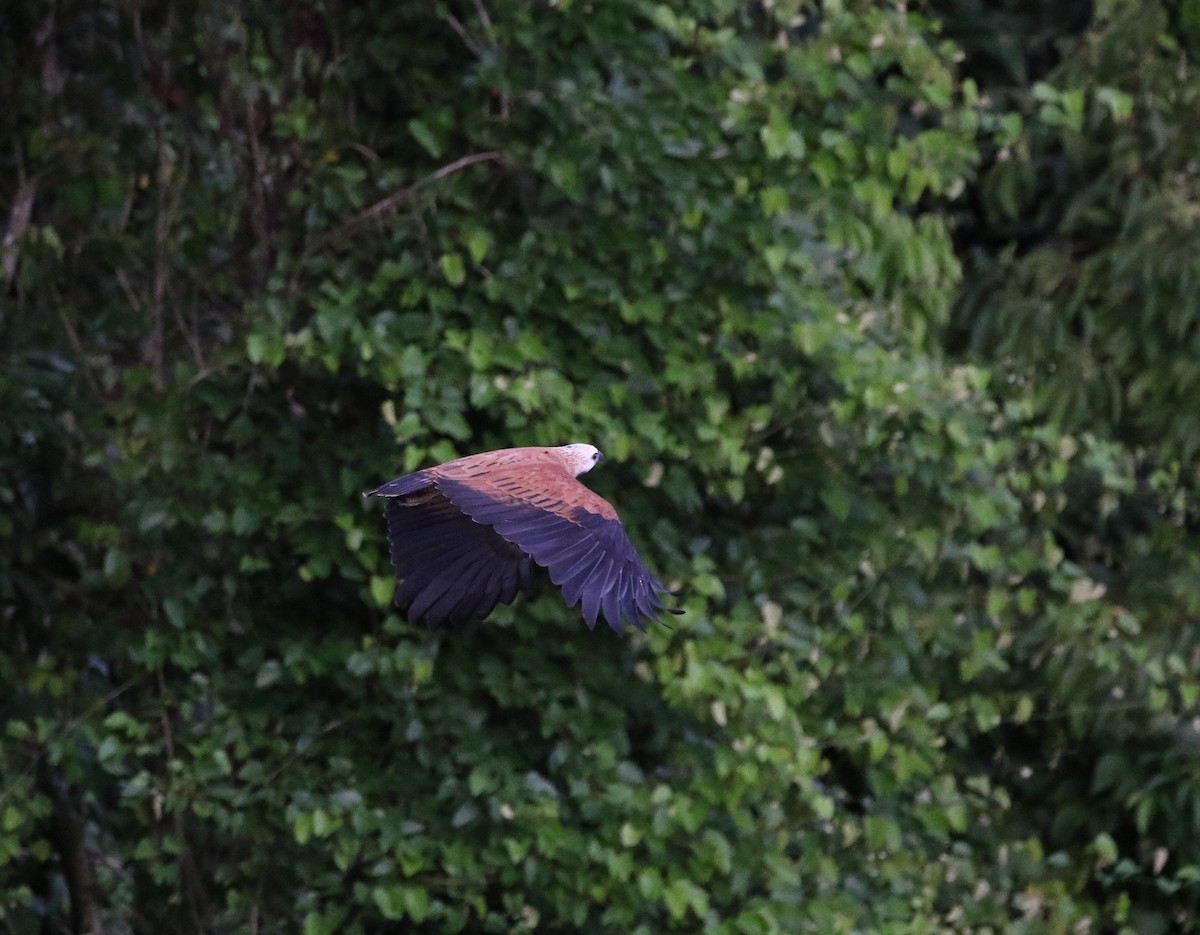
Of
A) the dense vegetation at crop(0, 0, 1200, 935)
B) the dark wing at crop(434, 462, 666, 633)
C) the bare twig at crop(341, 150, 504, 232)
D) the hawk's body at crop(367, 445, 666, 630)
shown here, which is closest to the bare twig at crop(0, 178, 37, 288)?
the dense vegetation at crop(0, 0, 1200, 935)

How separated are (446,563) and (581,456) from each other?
0.55m

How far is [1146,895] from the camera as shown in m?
6.12

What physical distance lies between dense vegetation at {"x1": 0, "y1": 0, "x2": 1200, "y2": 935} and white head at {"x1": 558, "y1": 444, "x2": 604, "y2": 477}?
1.24 ft

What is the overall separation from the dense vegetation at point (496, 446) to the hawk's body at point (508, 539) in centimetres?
69

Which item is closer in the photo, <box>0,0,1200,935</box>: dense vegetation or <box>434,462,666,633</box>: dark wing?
<box>434,462,666,633</box>: dark wing

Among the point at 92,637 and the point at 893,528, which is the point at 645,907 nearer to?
the point at 893,528

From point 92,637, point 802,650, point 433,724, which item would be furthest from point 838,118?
point 92,637

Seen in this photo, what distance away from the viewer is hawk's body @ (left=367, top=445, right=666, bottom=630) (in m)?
3.18

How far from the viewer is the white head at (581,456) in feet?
13.6

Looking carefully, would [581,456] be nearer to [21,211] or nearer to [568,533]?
[568,533]

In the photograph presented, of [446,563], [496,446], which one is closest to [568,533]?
[446,563]

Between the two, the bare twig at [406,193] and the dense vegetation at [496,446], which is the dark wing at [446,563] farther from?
the bare twig at [406,193]

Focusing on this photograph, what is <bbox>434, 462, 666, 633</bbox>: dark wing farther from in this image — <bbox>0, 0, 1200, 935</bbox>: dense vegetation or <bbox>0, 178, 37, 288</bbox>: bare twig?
<bbox>0, 178, 37, 288</bbox>: bare twig

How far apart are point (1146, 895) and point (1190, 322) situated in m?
1.93
